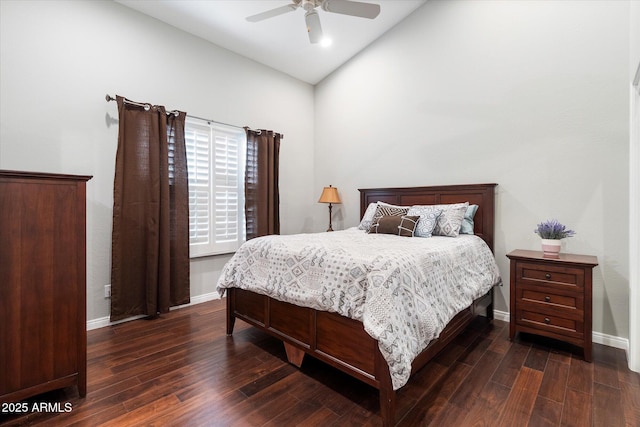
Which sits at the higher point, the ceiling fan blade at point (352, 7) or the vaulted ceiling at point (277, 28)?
the vaulted ceiling at point (277, 28)

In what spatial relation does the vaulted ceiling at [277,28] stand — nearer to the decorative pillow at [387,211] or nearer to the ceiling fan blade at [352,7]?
the ceiling fan blade at [352,7]

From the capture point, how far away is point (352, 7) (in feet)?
8.25

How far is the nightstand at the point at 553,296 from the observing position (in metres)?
2.20

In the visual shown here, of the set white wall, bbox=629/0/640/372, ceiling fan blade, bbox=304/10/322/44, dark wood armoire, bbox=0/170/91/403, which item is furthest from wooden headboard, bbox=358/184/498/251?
dark wood armoire, bbox=0/170/91/403

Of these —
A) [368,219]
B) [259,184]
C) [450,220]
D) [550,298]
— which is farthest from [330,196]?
[550,298]

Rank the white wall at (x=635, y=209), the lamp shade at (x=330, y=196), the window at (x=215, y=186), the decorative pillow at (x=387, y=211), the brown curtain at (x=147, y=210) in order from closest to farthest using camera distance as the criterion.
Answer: the white wall at (x=635, y=209), the brown curtain at (x=147, y=210), the decorative pillow at (x=387, y=211), the window at (x=215, y=186), the lamp shade at (x=330, y=196)

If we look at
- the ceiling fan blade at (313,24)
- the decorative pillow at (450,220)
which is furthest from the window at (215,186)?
the decorative pillow at (450,220)

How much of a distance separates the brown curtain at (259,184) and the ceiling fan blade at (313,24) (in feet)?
5.23

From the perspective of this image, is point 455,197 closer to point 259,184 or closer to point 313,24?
point 313,24

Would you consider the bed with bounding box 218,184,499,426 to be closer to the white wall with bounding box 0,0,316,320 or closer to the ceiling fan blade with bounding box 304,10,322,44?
the white wall with bounding box 0,0,316,320

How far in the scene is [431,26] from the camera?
357cm

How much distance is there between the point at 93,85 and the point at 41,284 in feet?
6.87

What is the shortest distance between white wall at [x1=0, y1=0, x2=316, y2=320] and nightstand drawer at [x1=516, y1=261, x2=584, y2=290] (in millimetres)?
3299

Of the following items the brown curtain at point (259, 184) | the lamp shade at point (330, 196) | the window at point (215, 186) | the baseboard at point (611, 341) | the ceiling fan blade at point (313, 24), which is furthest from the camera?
the lamp shade at point (330, 196)
